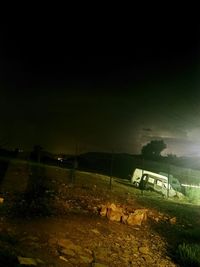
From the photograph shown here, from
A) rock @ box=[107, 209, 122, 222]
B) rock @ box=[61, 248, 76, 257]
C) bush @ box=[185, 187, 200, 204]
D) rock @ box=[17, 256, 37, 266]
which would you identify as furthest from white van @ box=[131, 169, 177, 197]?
rock @ box=[17, 256, 37, 266]

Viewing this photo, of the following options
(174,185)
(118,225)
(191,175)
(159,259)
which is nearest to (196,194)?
(174,185)

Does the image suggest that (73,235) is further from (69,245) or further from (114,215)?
(114,215)

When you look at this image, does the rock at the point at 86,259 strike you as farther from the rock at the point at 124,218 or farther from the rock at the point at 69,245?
the rock at the point at 124,218

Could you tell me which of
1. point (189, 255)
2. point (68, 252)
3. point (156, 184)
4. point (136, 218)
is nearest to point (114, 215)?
point (136, 218)

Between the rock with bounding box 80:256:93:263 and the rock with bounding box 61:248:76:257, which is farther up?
the rock with bounding box 61:248:76:257

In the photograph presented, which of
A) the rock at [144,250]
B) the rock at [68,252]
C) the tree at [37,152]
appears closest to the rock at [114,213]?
the rock at [144,250]

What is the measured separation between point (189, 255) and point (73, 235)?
9.01 ft

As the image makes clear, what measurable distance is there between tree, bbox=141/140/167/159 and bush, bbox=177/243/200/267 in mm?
44419

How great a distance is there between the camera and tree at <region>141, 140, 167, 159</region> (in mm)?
52531

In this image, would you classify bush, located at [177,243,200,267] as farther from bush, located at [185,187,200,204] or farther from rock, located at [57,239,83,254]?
bush, located at [185,187,200,204]

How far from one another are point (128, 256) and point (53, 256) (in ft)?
5.97

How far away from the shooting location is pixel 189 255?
781 centimetres

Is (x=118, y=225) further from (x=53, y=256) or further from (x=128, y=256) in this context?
(x=53, y=256)

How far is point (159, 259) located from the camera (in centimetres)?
781
